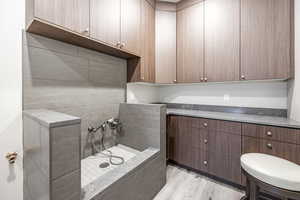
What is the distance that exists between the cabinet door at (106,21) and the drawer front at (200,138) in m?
1.57

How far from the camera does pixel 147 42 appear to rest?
2131 millimetres

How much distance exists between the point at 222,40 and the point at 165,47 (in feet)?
2.89

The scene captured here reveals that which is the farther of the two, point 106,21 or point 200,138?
point 200,138

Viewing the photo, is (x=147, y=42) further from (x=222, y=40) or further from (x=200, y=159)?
(x=200, y=159)

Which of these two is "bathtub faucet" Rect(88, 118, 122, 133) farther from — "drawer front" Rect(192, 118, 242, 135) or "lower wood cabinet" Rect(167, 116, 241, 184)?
"drawer front" Rect(192, 118, 242, 135)

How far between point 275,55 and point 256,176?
4.55 feet

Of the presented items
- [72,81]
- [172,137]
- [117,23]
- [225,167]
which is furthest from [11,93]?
[225,167]

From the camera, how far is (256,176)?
1102mm

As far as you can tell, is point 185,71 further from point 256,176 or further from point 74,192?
point 74,192

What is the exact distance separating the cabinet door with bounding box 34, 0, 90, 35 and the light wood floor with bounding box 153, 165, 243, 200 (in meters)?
1.94

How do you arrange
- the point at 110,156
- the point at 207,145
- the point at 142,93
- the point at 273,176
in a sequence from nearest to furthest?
the point at 273,176, the point at 110,156, the point at 207,145, the point at 142,93

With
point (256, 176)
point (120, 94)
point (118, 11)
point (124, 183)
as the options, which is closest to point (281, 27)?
point (256, 176)

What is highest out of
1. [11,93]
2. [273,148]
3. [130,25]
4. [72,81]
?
[130,25]

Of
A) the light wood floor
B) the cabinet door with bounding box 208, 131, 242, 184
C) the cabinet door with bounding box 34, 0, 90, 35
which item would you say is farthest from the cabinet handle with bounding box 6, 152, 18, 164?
the cabinet door with bounding box 208, 131, 242, 184
